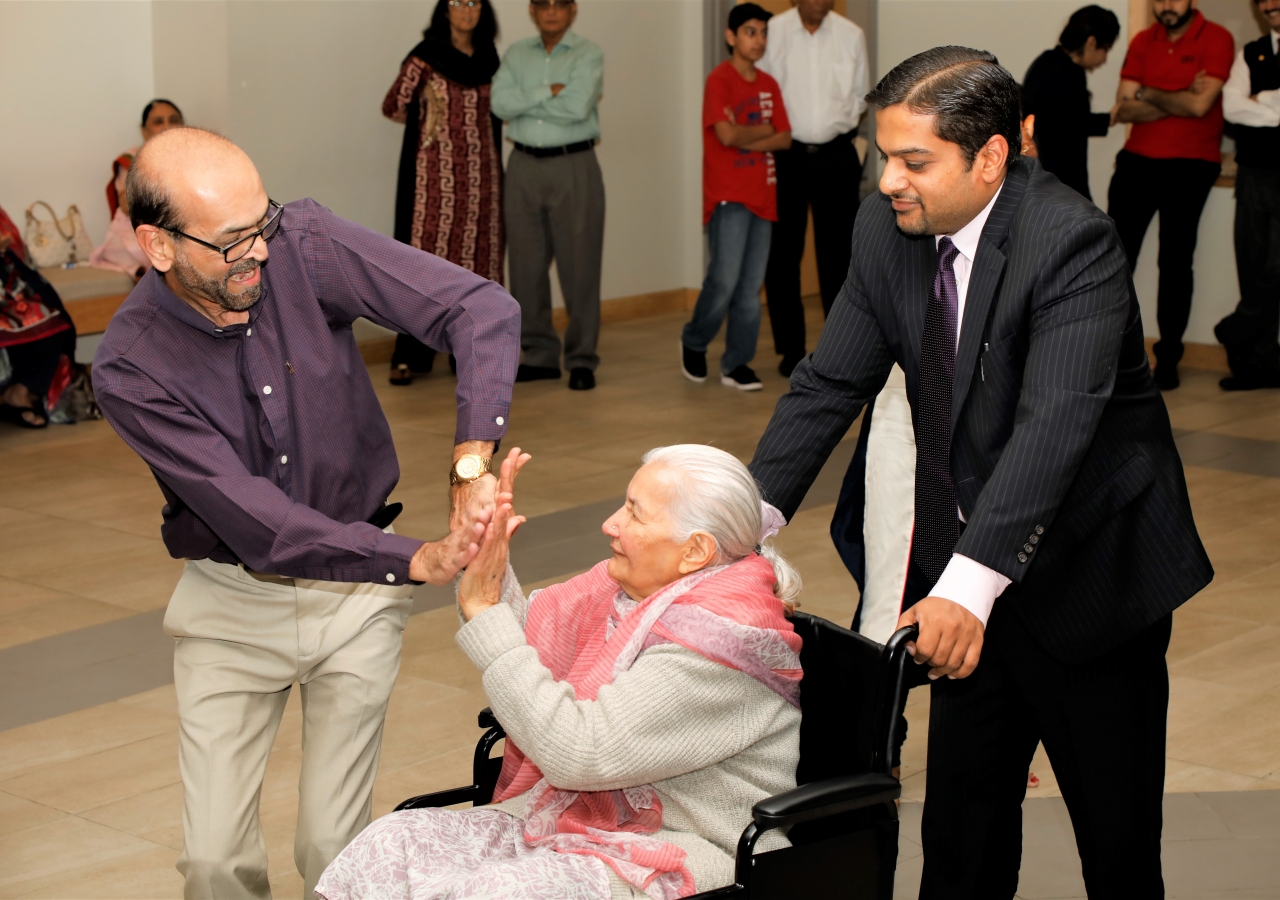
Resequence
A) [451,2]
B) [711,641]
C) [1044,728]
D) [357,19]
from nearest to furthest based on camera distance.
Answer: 1. [711,641]
2. [1044,728]
3. [451,2]
4. [357,19]

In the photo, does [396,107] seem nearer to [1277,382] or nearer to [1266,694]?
[1277,382]

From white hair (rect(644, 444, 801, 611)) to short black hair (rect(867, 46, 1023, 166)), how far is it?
1.83 ft

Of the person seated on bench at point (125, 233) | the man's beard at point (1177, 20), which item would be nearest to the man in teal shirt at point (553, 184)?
the person seated on bench at point (125, 233)

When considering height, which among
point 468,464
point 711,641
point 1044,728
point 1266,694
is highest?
point 468,464

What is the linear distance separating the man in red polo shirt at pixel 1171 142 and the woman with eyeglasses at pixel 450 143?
132 inches

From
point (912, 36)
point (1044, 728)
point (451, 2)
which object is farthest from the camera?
point (912, 36)

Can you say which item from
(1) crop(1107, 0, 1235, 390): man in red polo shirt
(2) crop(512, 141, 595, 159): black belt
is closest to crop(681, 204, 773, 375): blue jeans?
(2) crop(512, 141, 595, 159): black belt

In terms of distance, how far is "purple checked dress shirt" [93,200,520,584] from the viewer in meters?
2.30

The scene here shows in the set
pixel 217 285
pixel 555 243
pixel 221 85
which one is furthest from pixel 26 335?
pixel 217 285

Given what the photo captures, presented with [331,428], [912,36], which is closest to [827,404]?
[331,428]

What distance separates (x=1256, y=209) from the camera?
7.86 m

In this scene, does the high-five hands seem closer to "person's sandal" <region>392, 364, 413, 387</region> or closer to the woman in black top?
the woman in black top

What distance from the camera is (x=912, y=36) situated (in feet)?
32.3

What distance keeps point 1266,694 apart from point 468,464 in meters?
2.64
